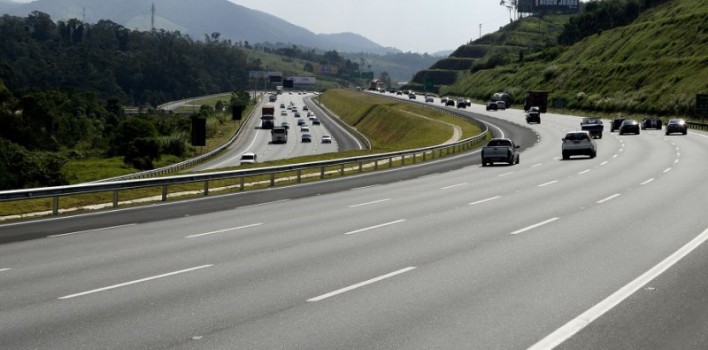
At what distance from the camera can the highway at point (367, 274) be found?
9.27m

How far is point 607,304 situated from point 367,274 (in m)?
3.63

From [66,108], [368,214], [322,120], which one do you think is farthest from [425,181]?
[322,120]

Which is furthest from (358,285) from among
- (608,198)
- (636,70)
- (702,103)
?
(636,70)

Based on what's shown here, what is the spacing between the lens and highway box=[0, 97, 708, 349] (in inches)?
365

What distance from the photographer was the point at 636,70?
129250 mm

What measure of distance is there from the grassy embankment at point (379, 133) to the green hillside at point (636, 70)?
25336 mm

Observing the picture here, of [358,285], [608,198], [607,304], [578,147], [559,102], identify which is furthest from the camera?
[559,102]

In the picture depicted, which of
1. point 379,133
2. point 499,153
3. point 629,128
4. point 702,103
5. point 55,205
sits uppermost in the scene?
point 702,103

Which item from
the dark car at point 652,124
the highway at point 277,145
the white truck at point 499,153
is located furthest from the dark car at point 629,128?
the highway at point 277,145

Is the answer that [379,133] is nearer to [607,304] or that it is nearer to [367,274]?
[367,274]

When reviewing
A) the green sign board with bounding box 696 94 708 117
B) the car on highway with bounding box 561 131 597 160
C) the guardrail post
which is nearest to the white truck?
the car on highway with bounding box 561 131 597 160

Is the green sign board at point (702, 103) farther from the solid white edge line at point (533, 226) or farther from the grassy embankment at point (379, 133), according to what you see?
the solid white edge line at point (533, 226)

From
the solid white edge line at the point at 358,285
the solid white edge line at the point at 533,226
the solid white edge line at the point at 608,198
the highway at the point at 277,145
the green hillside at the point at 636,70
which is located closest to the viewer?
the solid white edge line at the point at 358,285

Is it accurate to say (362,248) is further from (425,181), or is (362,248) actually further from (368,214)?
(425,181)
